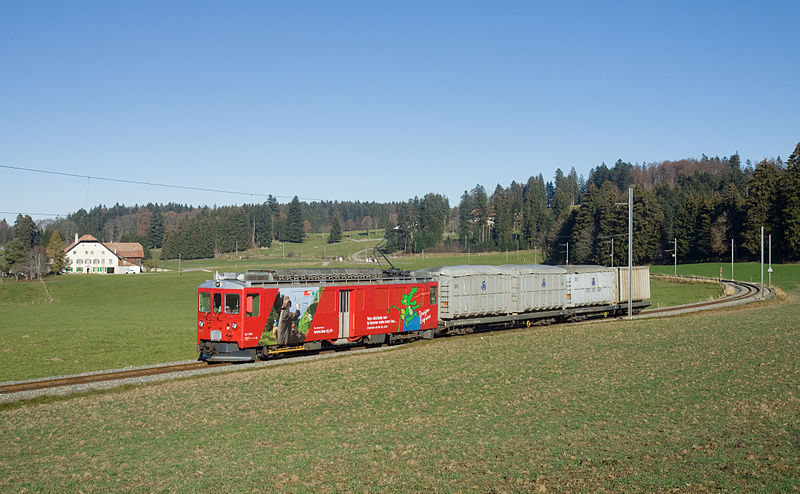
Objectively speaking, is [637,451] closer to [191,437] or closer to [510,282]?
[191,437]

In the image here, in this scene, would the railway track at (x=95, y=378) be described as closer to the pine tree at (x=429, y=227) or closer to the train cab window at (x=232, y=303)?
the train cab window at (x=232, y=303)

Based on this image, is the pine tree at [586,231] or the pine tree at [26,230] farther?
the pine tree at [586,231]

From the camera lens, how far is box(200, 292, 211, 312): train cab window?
962 inches

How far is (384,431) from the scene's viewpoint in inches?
548

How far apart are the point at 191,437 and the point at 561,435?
26.3 ft

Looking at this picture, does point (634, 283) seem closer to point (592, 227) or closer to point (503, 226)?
point (592, 227)

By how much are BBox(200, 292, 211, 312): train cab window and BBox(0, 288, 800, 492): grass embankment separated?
3646 mm

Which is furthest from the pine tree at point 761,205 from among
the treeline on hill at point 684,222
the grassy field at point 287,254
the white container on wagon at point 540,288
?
the white container on wagon at point 540,288

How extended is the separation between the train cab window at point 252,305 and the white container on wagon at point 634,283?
27829 millimetres

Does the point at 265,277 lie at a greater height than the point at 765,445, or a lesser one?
greater

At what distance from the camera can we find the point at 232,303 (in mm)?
23734

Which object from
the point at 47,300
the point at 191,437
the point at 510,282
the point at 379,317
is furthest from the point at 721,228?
the point at 191,437

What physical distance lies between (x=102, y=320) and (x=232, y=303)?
3332cm

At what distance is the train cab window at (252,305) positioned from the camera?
23594 millimetres
